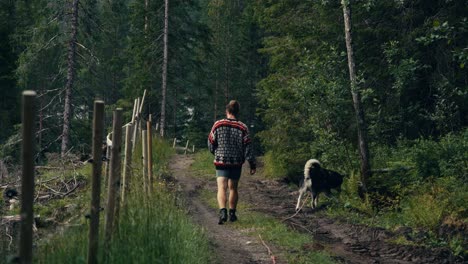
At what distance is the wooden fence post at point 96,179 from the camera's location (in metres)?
5.34

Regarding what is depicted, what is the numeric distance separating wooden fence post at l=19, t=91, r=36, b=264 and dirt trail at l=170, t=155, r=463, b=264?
4.28m

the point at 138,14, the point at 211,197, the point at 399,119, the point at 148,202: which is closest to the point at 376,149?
the point at 399,119

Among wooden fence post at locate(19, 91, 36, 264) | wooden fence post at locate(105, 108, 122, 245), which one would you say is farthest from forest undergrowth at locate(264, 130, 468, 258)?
wooden fence post at locate(19, 91, 36, 264)

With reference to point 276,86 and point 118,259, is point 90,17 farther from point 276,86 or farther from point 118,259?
point 118,259

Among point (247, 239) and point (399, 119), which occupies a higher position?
point (399, 119)

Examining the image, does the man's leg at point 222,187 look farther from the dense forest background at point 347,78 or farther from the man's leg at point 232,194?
the dense forest background at point 347,78

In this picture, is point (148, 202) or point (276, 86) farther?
point (276, 86)

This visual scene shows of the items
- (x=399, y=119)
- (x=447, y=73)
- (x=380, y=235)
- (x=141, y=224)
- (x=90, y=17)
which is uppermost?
(x=90, y=17)

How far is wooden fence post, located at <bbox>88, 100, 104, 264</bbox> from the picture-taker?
5.34 metres

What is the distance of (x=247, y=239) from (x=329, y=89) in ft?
19.9

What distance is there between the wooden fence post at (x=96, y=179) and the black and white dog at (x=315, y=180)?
8832 millimetres

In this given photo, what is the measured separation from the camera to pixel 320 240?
10516 millimetres

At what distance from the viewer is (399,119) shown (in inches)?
663

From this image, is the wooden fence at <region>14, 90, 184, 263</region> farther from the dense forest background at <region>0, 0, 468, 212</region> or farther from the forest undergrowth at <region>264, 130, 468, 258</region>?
the forest undergrowth at <region>264, 130, 468, 258</region>
